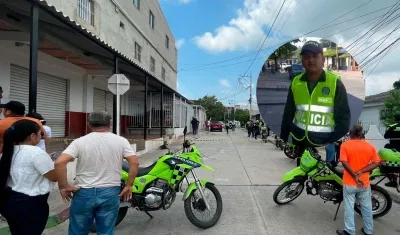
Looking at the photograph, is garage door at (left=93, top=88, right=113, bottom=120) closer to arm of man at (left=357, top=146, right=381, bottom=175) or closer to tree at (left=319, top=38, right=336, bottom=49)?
arm of man at (left=357, top=146, right=381, bottom=175)

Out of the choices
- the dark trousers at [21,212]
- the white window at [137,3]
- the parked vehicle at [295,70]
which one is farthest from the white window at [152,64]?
the parked vehicle at [295,70]

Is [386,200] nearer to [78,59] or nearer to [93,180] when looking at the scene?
[93,180]

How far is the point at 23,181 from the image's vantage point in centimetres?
314

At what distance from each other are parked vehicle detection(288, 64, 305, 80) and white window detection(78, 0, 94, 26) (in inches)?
542

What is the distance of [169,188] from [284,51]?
304 cm

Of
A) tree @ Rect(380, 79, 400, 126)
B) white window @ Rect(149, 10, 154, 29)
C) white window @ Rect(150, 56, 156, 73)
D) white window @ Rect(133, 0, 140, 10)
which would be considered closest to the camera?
tree @ Rect(380, 79, 400, 126)

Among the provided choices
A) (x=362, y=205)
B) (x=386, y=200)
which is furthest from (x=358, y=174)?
(x=386, y=200)

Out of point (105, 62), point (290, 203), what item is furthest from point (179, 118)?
point (290, 203)

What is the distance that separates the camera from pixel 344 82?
2785 millimetres

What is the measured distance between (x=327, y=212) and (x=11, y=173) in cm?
515

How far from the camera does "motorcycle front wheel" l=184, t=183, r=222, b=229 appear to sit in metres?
5.15

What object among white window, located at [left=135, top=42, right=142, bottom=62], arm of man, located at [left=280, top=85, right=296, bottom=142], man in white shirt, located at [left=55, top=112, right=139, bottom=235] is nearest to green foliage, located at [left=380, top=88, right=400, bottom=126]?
arm of man, located at [left=280, top=85, right=296, bottom=142]

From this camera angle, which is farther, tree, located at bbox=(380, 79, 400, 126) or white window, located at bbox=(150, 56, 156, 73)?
white window, located at bbox=(150, 56, 156, 73)

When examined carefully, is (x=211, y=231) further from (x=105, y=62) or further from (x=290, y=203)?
(x=105, y=62)
